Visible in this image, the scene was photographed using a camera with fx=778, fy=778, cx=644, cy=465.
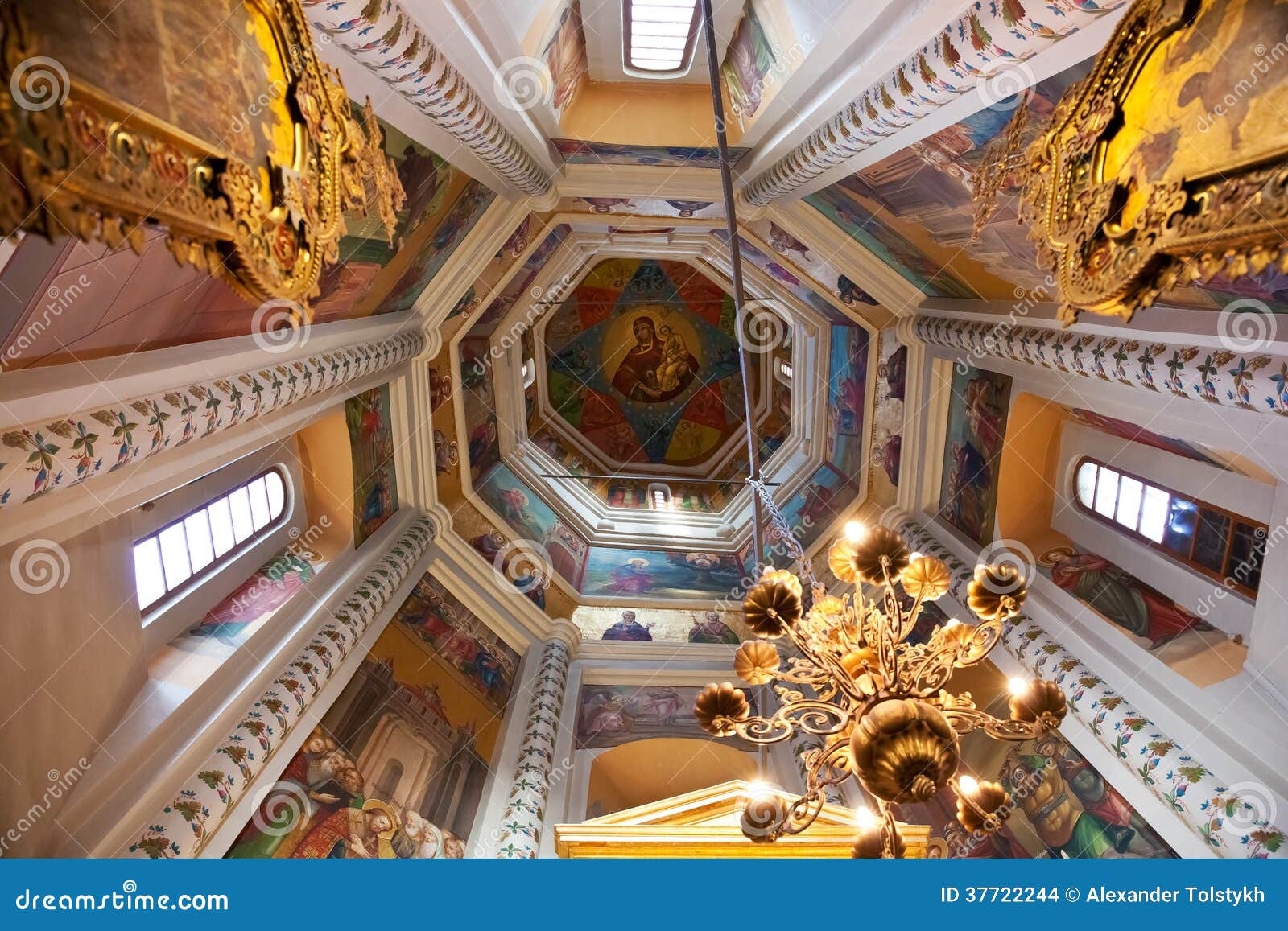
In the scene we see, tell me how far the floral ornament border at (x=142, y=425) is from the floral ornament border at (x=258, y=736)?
1960mm

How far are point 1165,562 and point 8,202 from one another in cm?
798

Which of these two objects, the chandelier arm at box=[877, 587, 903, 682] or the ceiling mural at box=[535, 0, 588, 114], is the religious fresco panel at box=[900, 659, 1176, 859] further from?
the ceiling mural at box=[535, 0, 588, 114]

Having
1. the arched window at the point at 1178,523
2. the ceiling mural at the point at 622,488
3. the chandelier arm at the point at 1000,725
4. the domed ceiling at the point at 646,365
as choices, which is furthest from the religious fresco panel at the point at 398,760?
the domed ceiling at the point at 646,365

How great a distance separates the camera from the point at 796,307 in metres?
11.5

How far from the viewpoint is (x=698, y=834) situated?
562 cm

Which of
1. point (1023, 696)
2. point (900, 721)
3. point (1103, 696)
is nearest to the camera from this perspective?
point (900, 721)

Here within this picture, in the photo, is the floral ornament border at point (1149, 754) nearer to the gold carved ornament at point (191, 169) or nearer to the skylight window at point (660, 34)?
the gold carved ornament at point (191, 169)

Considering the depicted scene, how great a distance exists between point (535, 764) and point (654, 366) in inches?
427

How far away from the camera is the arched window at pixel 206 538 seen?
5734 mm

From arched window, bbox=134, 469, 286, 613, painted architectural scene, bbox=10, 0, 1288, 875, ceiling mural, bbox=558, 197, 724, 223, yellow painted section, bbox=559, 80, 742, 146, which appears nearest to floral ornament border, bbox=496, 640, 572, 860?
painted architectural scene, bbox=10, 0, 1288, 875

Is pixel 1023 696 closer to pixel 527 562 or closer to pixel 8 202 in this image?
pixel 8 202

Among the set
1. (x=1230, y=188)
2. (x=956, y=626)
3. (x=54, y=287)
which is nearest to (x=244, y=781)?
(x=54, y=287)

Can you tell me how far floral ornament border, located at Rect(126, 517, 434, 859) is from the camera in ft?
14.3

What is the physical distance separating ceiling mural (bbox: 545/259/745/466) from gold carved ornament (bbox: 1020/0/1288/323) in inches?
516
